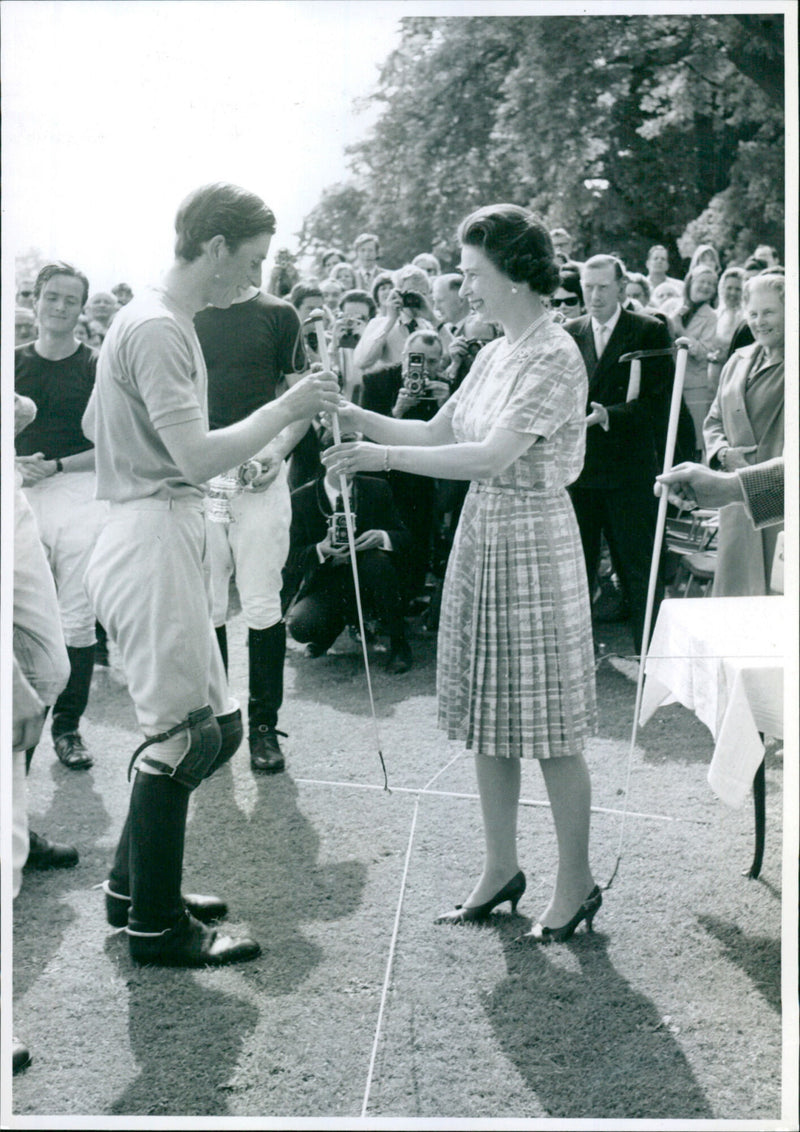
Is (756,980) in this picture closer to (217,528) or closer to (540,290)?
(540,290)

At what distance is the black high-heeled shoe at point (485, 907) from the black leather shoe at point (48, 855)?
1.20m

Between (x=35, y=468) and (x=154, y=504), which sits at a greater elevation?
(x=35, y=468)

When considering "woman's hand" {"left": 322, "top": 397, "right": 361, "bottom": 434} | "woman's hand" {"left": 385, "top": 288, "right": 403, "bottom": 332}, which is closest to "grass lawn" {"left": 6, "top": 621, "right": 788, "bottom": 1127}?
"woman's hand" {"left": 322, "top": 397, "right": 361, "bottom": 434}

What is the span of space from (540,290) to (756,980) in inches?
72.5

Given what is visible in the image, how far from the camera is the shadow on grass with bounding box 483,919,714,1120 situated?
8.31 feet

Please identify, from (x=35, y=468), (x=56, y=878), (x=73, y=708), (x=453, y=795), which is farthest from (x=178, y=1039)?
(x=35, y=468)

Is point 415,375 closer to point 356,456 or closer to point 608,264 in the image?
point 608,264

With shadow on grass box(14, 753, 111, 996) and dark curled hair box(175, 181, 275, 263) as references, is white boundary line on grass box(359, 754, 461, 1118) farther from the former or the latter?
dark curled hair box(175, 181, 275, 263)

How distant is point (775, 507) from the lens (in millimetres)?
3010

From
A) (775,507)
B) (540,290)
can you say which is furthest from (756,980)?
(540,290)

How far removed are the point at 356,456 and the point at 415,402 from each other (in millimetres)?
3228

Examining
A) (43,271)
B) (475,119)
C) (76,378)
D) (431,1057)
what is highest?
(475,119)

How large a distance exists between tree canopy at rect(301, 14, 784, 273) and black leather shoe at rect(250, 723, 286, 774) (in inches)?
70.9

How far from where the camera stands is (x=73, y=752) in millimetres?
4480
